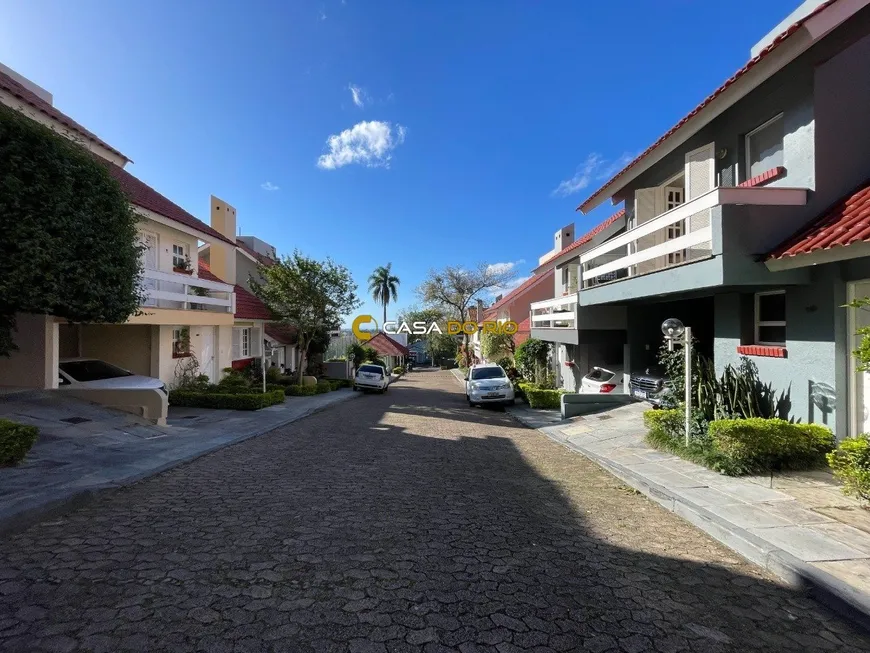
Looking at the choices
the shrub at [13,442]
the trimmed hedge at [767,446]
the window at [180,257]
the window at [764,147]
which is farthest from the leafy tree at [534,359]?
the shrub at [13,442]

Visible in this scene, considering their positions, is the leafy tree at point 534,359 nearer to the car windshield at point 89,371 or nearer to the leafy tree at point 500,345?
the leafy tree at point 500,345

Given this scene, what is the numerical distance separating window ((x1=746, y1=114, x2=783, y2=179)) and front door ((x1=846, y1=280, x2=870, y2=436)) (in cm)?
265

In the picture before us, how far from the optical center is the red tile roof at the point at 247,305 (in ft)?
62.0

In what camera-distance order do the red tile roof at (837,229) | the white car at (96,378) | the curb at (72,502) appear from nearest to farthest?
the curb at (72,502) < the red tile roof at (837,229) < the white car at (96,378)

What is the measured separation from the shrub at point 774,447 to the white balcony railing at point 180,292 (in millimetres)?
11788

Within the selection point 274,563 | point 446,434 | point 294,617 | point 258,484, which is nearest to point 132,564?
point 274,563

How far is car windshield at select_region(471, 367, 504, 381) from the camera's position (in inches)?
729

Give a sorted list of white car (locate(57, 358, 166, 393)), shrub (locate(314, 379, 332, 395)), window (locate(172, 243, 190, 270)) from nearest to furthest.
Answer: white car (locate(57, 358, 166, 393)) → window (locate(172, 243, 190, 270)) → shrub (locate(314, 379, 332, 395))

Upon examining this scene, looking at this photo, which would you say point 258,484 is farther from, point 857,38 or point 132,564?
point 857,38

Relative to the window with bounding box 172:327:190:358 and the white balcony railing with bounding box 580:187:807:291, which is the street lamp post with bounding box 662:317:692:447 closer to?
the white balcony railing with bounding box 580:187:807:291

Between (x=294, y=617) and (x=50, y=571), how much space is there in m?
2.28

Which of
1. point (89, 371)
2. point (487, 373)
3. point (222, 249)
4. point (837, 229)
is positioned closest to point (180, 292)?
point (89, 371)

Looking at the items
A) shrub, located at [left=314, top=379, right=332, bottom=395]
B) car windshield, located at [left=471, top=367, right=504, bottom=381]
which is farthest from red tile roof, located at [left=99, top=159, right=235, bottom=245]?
car windshield, located at [left=471, top=367, right=504, bottom=381]

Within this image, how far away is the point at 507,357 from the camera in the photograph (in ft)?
85.2
